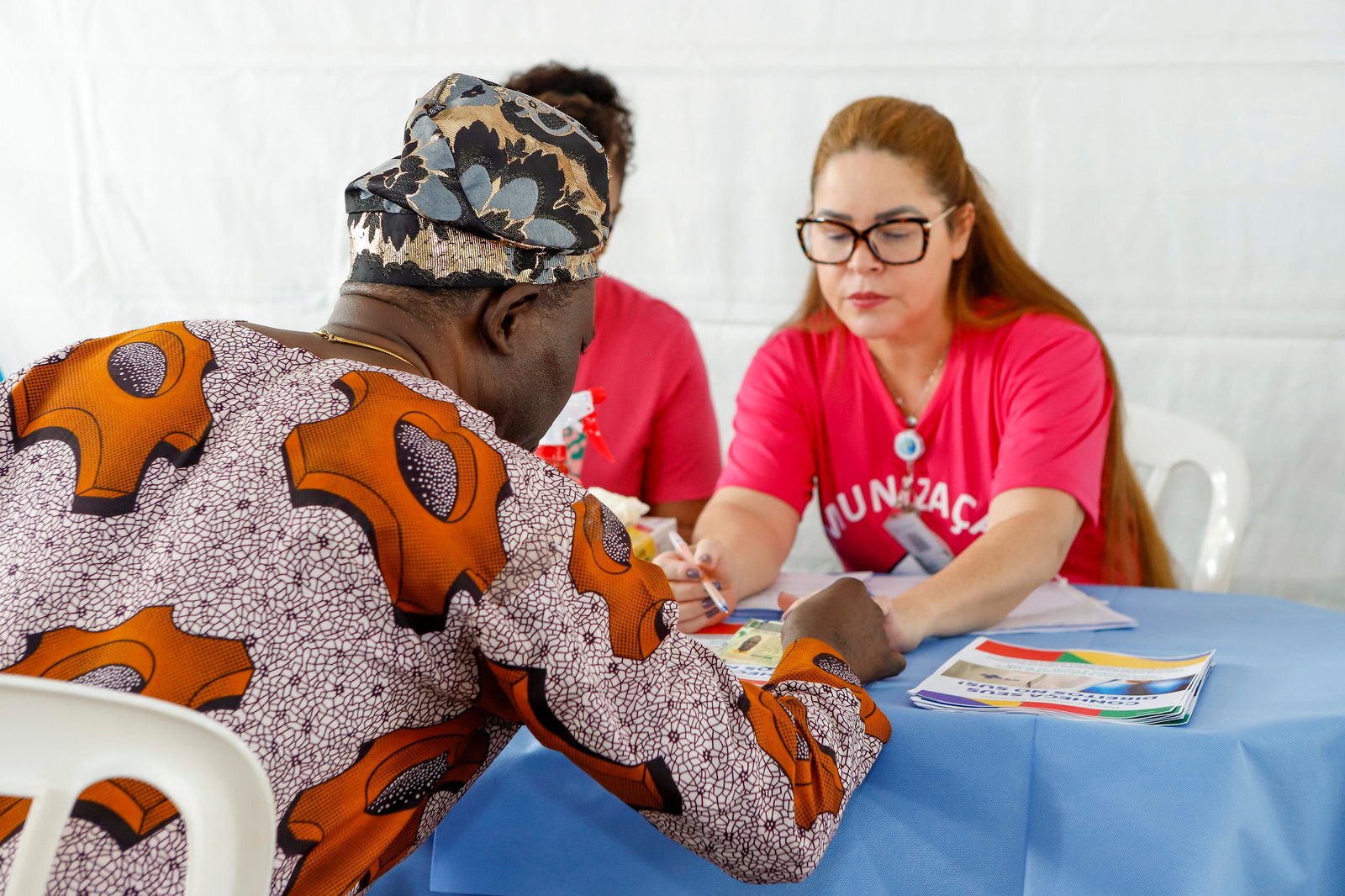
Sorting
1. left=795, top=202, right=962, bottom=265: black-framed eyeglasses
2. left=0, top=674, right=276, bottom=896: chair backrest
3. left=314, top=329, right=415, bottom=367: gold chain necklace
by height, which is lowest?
left=0, top=674, right=276, bottom=896: chair backrest

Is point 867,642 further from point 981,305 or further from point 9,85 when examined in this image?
point 9,85

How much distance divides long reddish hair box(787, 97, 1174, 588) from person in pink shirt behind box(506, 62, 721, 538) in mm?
393

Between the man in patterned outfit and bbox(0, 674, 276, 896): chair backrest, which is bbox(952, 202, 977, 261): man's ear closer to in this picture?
the man in patterned outfit

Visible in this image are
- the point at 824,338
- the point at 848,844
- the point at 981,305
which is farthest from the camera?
the point at 824,338

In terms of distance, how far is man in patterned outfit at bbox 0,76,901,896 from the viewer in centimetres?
75

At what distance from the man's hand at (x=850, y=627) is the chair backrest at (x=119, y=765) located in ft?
2.14

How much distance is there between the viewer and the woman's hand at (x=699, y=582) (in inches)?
60.6

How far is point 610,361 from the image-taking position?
2.35 meters

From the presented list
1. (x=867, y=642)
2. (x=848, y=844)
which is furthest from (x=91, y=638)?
(x=867, y=642)

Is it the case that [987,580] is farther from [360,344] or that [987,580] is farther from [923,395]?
[360,344]

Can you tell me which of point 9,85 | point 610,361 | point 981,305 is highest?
point 9,85

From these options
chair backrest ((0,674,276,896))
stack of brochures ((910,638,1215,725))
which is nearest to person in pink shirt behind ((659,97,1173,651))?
stack of brochures ((910,638,1215,725))

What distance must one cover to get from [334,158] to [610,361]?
1.53 m

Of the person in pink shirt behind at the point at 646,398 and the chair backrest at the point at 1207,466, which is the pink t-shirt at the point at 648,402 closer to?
the person in pink shirt behind at the point at 646,398
